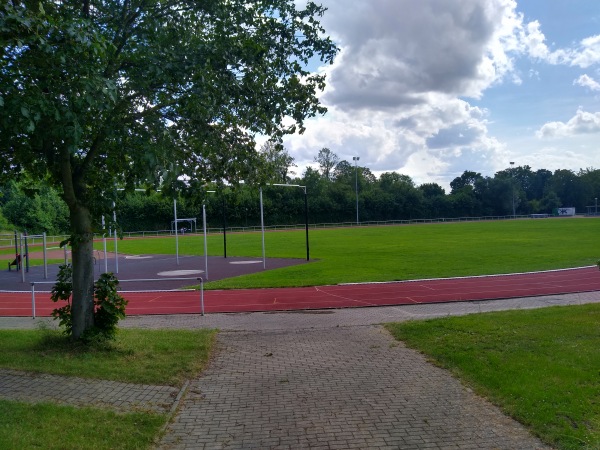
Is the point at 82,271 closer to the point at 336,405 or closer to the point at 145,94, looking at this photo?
the point at 145,94

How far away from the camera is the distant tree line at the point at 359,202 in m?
65.1

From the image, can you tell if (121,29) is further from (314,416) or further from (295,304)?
(295,304)

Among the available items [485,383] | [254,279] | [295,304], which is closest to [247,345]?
[485,383]

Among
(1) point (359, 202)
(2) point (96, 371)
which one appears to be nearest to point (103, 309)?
(2) point (96, 371)

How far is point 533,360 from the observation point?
24.9 ft

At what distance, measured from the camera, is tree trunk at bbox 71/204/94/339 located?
8305mm

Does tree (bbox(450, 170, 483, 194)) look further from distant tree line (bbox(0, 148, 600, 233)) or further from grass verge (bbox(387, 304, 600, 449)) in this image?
grass verge (bbox(387, 304, 600, 449))

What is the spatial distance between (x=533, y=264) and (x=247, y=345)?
19.4 meters

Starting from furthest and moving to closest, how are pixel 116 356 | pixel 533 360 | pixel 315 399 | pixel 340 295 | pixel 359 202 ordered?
pixel 359 202
pixel 340 295
pixel 116 356
pixel 533 360
pixel 315 399

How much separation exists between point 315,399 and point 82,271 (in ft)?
14.1

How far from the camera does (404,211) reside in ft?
343

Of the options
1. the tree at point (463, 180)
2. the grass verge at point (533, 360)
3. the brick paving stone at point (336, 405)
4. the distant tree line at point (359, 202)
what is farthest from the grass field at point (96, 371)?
the tree at point (463, 180)

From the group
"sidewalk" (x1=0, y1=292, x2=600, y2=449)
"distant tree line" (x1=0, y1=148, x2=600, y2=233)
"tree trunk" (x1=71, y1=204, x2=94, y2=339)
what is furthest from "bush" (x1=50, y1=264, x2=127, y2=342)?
"distant tree line" (x1=0, y1=148, x2=600, y2=233)

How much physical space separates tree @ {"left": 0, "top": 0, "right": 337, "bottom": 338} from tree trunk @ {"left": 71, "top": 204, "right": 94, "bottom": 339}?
0.6 inches
